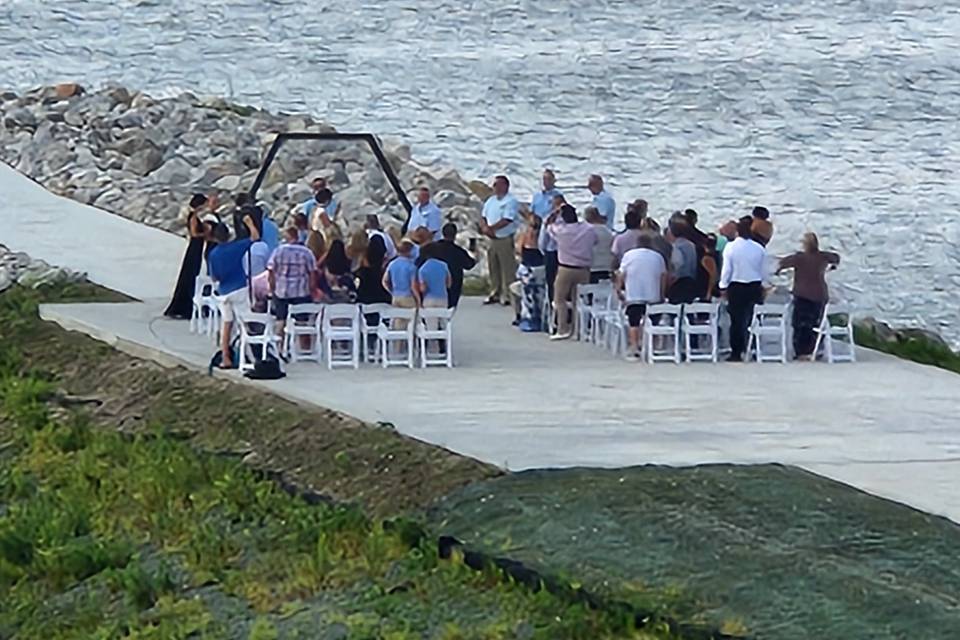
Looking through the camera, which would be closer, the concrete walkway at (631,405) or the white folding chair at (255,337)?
the concrete walkway at (631,405)

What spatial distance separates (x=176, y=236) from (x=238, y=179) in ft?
22.6

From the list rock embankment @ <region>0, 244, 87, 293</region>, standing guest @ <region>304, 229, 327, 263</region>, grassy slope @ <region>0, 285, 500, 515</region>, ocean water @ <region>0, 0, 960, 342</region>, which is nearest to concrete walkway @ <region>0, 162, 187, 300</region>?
rock embankment @ <region>0, 244, 87, 293</region>

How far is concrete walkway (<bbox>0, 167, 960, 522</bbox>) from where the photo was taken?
16453 millimetres

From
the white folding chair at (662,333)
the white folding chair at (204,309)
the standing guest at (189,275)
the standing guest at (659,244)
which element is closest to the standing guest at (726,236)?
the standing guest at (659,244)

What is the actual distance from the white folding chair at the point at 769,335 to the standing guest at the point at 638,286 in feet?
2.78

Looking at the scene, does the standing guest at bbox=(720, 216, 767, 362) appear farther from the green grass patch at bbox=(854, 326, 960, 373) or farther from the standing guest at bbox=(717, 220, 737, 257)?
the green grass patch at bbox=(854, 326, 960, 373)

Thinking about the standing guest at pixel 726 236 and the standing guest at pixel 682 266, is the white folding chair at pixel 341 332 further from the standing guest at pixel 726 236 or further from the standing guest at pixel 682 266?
the standing guest at pixel 726 236

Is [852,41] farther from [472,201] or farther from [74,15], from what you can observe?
[472,201]

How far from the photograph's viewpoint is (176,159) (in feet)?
135

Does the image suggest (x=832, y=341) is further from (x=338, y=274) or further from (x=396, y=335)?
(x=338, y=274)

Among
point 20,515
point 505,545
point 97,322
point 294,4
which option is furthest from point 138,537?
point 294,4

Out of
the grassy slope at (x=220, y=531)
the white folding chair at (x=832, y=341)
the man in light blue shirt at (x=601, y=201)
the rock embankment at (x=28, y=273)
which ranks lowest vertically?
the grassy slope at (x=220, y=531)

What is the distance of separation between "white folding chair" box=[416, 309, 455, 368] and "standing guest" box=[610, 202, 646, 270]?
2.03 metres

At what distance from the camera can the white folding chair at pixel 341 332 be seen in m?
20.6
